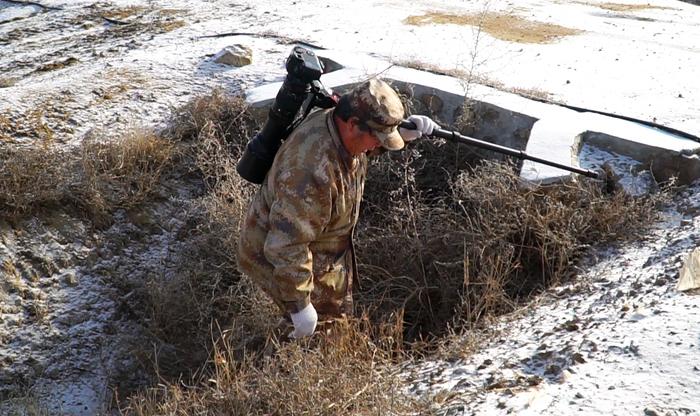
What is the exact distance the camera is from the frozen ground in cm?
301

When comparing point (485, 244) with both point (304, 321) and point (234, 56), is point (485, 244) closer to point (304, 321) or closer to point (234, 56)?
point (304, 321)

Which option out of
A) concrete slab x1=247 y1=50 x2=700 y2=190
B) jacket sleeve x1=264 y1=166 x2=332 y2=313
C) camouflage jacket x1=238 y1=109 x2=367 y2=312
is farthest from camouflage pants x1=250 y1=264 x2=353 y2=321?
concrete slab x1=247 y1=50 x2=700 y2=190

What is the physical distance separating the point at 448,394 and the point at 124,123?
3.64 metres

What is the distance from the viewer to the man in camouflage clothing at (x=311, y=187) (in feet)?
9.99

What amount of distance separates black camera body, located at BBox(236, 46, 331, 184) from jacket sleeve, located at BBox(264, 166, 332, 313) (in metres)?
0.28

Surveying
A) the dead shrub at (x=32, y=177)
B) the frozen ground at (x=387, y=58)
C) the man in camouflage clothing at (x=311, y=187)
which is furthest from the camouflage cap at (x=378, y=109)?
the dead shrub at (x=32, y=177)

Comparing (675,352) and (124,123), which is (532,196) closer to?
(675,352)

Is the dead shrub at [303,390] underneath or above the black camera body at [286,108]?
underneath

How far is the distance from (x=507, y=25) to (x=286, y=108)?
18.1 ft

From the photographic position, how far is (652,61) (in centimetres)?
681

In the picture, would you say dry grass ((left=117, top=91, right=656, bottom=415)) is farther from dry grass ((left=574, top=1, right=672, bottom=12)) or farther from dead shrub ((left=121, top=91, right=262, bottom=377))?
dry grass ((left=574, top=1, right=672, bottom=12))

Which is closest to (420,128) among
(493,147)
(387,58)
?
(493,147)

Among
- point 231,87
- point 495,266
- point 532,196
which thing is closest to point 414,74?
point 231,87

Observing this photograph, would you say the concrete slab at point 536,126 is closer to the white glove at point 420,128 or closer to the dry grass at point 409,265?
the dry grass at point 409,265
